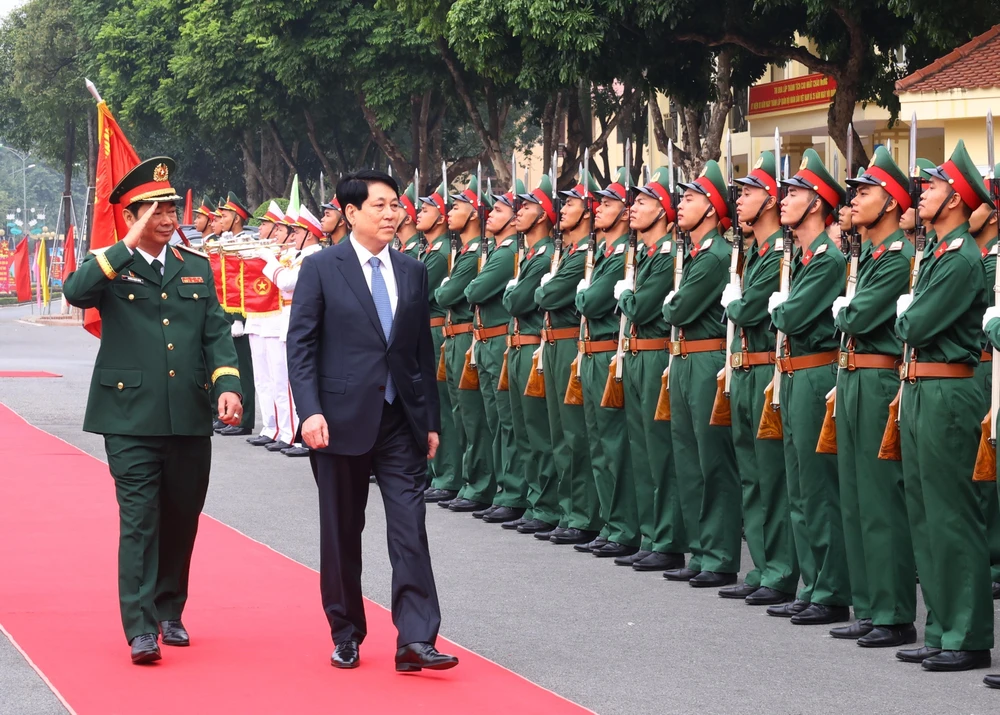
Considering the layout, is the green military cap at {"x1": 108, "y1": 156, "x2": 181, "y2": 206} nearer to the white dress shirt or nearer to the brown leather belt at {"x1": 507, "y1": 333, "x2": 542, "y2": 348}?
the white dress shirt

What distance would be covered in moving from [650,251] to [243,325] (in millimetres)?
7820

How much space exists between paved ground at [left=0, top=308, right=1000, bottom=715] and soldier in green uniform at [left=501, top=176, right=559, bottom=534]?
0.30m

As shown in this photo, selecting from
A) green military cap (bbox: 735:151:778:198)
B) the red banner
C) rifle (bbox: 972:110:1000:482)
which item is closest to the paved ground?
rifle (bbox: 972:110:1000:482)

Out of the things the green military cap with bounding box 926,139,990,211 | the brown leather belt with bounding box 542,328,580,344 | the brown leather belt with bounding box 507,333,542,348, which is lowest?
the brown leather belt with bounding box 507,333,542,348

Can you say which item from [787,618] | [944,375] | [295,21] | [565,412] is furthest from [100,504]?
[295,21]

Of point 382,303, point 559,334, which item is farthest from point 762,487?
point 382,303

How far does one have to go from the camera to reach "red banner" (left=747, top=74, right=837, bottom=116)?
105 ft

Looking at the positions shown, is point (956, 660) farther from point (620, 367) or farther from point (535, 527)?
point (535, 527)

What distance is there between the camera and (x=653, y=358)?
32.4 ft

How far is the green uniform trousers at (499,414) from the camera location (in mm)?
11789

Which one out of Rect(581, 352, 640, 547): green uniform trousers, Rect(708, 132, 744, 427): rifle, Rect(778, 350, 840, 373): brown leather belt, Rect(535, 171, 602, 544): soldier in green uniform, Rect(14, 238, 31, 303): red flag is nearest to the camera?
Rect(778, 350, 840, 373): brown leather belt

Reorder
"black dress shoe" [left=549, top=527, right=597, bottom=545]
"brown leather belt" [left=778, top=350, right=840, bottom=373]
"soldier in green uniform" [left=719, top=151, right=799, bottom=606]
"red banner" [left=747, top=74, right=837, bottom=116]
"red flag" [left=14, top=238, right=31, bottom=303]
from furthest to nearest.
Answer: "red flag" [left=14, top=238, right=31, bottom=303] < "red banner" [left=747, top=74, right=837, bottom=116] < "black dress shoe" [left=549, top=527, right=597, bottom=545] < "soldier in green uniform" [left=719, top=151, right=799, bottom=606] < "brown leather belt" [left=778, top=350, right=840, bottom=373]

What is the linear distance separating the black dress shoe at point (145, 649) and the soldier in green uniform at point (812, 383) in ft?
9.92

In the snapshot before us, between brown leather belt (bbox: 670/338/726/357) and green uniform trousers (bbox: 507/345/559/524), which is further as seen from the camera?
green uniform trousers (bbox: 507/345/559/524)
